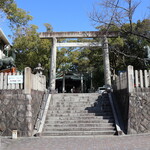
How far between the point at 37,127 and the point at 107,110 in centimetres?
375

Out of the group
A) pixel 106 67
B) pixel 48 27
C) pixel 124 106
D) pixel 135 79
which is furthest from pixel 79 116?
pixel 48 27

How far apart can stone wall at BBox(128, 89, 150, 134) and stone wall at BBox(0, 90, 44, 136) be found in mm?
4447

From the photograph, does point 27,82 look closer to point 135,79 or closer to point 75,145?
point 75,145

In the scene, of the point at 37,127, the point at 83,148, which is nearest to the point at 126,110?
the point at 83,148

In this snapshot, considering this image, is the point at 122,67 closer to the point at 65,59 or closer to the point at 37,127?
the point at 65,59

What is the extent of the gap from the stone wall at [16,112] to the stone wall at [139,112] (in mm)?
4447

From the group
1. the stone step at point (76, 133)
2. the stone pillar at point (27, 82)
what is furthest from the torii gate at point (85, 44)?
the stone step at point (76, 133)

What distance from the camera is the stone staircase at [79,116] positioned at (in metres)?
9.00

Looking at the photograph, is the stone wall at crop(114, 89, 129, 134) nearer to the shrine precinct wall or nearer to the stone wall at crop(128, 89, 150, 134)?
the shrine precinct wall

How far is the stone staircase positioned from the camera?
9000 mm

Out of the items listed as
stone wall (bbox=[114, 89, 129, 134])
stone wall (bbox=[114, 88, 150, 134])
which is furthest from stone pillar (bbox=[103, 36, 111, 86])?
stone wall (bbox=[114, 88, 150, 134])

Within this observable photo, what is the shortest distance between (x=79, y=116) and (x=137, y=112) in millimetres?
2826

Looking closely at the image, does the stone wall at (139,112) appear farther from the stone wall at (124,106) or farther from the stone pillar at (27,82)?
the stone pillar at (27,82)

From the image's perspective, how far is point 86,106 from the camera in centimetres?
1128
